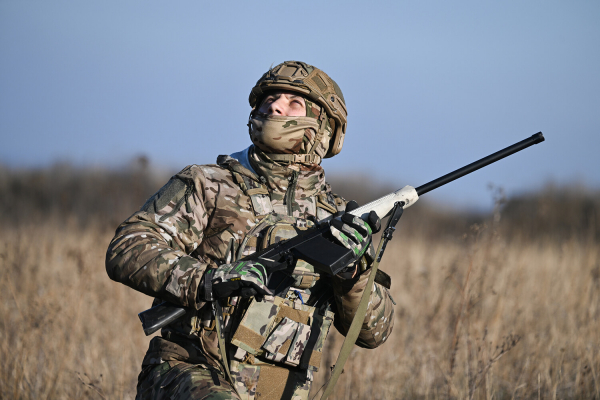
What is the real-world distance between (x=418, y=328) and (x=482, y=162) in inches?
124

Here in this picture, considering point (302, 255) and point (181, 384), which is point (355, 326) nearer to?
point (302, 255)

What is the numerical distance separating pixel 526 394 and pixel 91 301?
4.73m

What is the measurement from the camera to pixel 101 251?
269 inches

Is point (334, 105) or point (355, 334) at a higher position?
point (334, 105)

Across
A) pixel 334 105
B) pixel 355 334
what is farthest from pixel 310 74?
pixel 355 334

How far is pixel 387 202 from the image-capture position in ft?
10.7

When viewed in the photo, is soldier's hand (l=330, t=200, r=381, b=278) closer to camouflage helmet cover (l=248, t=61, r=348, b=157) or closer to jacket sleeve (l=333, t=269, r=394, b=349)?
jacket sleeve (l=333, t=269, r=394, b=349)

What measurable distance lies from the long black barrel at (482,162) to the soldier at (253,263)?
608mm

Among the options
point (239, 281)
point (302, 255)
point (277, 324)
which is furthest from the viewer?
point (277, 324)

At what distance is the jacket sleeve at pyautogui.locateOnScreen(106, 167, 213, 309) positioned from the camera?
2566mm

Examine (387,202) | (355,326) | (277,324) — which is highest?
(387,202)

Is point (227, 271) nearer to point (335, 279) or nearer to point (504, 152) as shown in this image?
point (335, 279)

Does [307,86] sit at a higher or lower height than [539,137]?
higher

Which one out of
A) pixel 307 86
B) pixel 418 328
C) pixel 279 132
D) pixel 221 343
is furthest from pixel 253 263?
pixel 418 328
